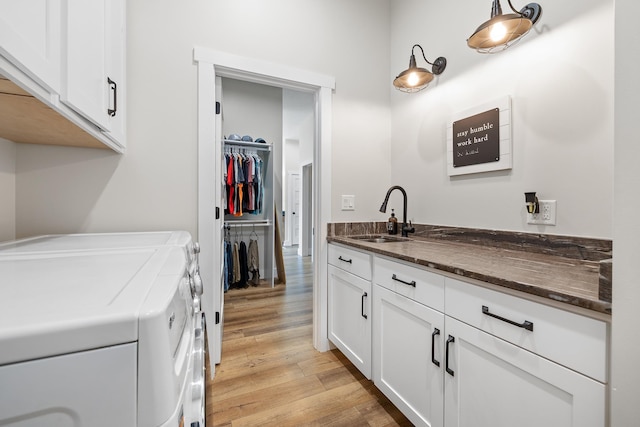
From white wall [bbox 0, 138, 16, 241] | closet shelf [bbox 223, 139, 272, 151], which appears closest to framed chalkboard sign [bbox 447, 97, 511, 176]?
white wall [bbox 0, 138, 16, 241]

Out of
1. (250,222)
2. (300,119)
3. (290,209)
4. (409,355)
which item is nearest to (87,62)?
(409,355)

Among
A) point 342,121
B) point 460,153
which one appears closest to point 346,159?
point 342,121

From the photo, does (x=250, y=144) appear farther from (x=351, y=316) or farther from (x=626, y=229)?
(x=626, y=229)

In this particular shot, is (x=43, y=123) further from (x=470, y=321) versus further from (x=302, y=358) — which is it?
(x=302, y=358)

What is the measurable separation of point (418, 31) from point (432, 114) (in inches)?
27.0

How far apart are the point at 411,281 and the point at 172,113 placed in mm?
1686

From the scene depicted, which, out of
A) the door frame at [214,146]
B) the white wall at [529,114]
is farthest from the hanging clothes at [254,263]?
the white wall at [529,114]

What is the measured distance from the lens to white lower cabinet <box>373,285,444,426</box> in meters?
1.17

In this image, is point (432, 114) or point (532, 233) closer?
point (532, 233)

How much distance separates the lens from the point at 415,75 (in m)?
1.78

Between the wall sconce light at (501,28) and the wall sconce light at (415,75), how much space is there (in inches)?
15.8

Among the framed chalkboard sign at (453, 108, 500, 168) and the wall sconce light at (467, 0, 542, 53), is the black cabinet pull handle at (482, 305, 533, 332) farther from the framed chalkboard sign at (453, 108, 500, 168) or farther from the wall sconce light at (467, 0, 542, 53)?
the wall sconce light at (467, 0, 542, 53)

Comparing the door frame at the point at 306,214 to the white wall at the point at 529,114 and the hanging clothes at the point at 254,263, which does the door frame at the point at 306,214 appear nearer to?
the hanging clothes at the point at 254,263

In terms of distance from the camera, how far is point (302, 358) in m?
2.03
